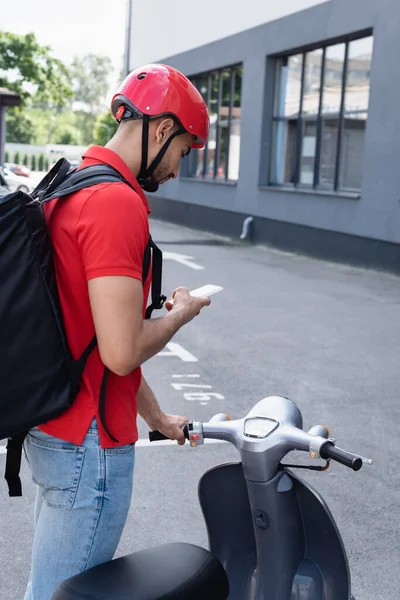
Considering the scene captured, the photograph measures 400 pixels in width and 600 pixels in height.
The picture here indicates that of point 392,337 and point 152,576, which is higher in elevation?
point 152,576

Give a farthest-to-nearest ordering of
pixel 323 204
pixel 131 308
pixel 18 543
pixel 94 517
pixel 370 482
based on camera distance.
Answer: pixel 323 204 < pixel 370 482 < pixel 18 543 < pixel 94 517 < pixel 131 308

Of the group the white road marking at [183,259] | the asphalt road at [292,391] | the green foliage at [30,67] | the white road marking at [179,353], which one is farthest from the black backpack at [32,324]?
the green foliage at [30,67]

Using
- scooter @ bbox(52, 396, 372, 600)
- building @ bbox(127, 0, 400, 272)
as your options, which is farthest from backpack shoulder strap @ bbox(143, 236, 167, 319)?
building @ bbox(127, 0, 400, 272)

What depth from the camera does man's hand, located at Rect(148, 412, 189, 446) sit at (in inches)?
98.0

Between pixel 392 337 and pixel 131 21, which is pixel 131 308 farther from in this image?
pixel 131 21

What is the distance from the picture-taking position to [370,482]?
4758mm

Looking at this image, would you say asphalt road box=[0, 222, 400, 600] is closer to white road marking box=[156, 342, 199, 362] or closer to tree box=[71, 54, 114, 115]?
A: white road marking box=[156, 342, 199, 362]

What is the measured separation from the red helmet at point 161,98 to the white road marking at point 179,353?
5580 millimetres

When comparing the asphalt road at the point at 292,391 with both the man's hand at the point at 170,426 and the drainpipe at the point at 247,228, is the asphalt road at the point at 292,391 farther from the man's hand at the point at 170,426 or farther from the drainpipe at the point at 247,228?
the drainpipe at the point at 247,228

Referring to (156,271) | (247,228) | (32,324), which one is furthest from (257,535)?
(247,228)

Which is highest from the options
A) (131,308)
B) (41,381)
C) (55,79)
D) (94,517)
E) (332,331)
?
(55,79)

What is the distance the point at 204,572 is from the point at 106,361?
1.92ft

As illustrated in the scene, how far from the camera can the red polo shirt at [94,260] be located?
6.21ft

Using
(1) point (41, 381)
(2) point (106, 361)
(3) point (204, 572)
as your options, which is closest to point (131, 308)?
(2) point (106, 361)
